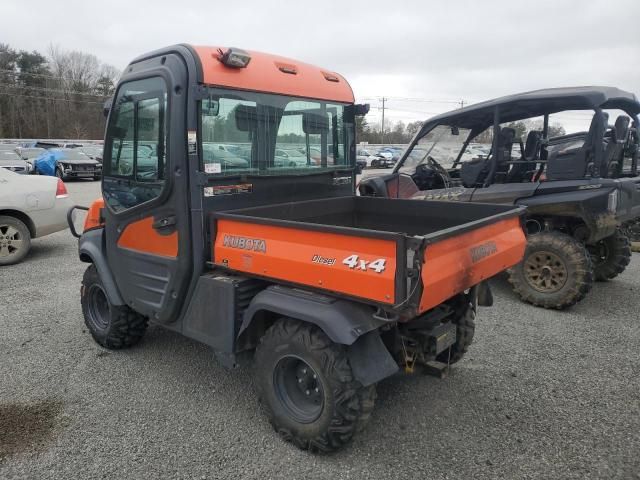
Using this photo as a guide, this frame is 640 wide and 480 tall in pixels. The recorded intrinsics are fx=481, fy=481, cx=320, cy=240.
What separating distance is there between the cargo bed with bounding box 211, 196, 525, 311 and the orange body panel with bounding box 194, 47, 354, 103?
84cm

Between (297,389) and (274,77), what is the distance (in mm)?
2121

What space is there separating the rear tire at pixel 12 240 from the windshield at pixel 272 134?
5365 mm

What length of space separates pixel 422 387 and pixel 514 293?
267 centimetres

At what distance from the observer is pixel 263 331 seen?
3068mm

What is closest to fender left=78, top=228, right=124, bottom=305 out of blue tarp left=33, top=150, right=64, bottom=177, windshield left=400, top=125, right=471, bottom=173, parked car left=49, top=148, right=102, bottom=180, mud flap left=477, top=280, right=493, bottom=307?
mud flap left=477, top=280, right=493, bottom=307

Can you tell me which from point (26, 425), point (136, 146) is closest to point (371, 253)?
point (136, 146)

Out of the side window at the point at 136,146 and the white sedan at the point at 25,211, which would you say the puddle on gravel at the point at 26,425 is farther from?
the white sedan at the point at 25,211

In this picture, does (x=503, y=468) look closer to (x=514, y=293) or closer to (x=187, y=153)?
(x=187, y=153)

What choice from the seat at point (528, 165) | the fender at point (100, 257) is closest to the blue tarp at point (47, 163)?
the fender at point (100, 257)

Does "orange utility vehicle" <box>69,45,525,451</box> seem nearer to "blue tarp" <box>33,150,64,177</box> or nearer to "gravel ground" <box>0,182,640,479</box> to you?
"gravel ground" <box>0,182,640,479</box>

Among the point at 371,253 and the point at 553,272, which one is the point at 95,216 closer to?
the point at 371,253

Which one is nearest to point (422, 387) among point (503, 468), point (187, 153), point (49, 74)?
point (503, 468)

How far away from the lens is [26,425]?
305 cm

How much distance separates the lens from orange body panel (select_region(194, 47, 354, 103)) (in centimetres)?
307
